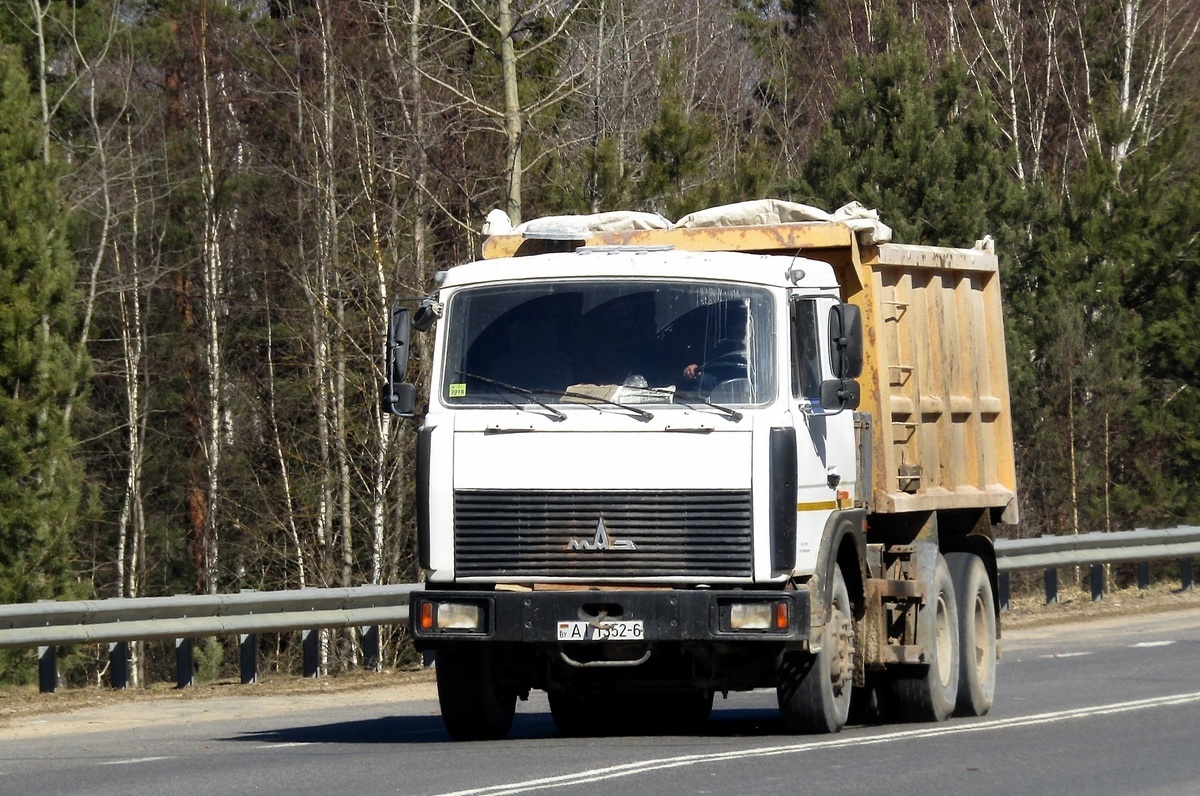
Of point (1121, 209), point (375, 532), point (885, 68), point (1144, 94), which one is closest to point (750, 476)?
point (375, 532)

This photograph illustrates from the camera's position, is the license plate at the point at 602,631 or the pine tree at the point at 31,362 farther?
the pine tree at the point at 31,362

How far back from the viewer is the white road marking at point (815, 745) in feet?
28.2

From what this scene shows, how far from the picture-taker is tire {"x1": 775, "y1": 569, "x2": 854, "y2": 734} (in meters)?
10.5

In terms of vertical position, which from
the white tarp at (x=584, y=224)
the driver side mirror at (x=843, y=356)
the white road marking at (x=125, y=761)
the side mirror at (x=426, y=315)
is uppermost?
the white tarp at (x=584, y=224)

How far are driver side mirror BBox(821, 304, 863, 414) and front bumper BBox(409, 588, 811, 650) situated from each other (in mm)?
1002

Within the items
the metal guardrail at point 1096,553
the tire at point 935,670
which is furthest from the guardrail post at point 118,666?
the metal guardrail at point 1096,553

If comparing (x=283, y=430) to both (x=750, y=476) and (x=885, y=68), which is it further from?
(x=750, y=476)

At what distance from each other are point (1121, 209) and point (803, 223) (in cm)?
2198

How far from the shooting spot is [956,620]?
12.6 m

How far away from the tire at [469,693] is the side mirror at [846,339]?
237 cm

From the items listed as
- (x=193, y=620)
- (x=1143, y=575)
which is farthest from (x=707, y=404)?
(x=1143, y=575)

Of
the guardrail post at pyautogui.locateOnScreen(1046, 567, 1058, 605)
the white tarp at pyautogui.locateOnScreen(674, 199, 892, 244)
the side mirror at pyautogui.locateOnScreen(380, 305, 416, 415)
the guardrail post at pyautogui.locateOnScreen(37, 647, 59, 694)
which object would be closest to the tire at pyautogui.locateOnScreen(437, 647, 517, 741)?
the side mirror at pyautogui.locateOnScreen(380, 305, 416, 415)

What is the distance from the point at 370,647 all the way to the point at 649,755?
23.1ft

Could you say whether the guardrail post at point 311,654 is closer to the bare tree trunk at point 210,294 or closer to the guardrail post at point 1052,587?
the guardrail post at point 1052,587
